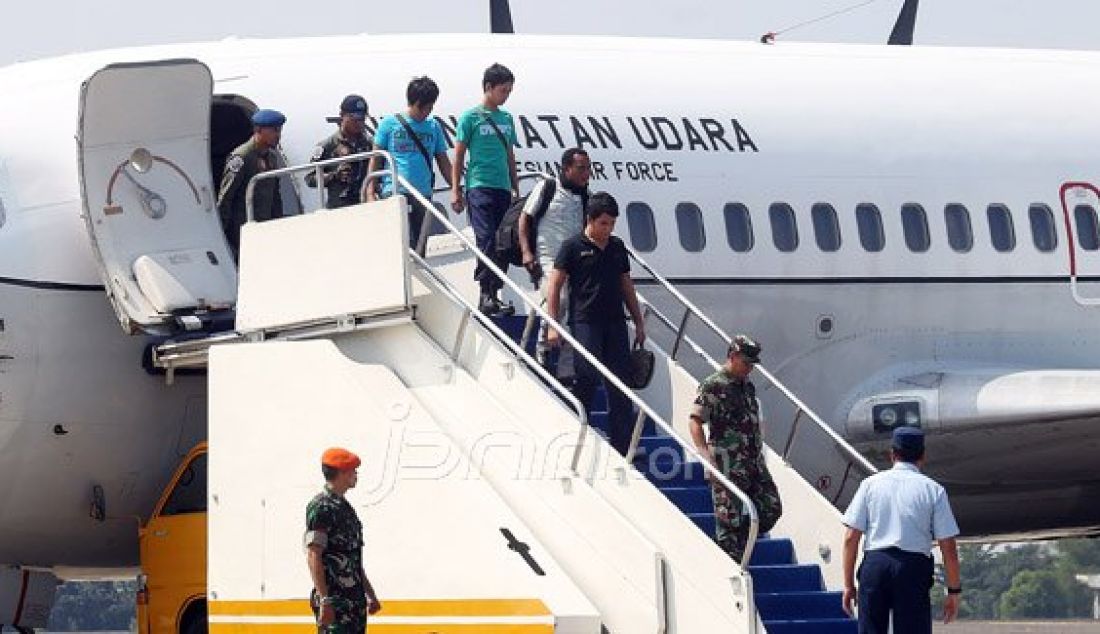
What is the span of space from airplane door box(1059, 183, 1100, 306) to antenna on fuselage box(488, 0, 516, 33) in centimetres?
580

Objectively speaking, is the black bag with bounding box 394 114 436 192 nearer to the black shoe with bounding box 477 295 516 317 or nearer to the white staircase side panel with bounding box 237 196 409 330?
the black shoe with bounding box 477 295 516 317

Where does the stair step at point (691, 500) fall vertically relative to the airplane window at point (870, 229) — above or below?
below

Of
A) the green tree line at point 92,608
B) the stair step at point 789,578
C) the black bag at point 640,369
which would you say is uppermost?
the green tree line at point 92,608

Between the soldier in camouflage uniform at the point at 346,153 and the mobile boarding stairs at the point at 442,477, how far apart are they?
2.02 feet

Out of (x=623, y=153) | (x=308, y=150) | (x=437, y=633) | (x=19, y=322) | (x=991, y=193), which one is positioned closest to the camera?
(x=437, y=633)

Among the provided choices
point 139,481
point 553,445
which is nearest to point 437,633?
point 553,445

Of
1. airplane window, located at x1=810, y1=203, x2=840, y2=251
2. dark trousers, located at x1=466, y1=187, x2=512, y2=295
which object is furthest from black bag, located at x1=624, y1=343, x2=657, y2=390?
airplane window, located at x1=810, y1=203, x2=840, y2=251

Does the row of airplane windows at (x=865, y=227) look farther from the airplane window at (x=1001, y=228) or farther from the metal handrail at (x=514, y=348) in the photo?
the metal handrail at (x=514, y=348)

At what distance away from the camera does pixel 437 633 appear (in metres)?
15.2

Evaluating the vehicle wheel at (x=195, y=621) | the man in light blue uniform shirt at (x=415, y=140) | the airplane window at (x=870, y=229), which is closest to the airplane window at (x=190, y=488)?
the vehicle wheel at (x=195, y=621)

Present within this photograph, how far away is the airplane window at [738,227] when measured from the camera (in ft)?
67.7

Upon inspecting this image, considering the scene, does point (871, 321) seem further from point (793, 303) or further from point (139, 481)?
point (139, 481)

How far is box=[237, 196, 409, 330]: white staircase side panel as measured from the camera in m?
16.0

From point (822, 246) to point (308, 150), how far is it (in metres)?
4.51
